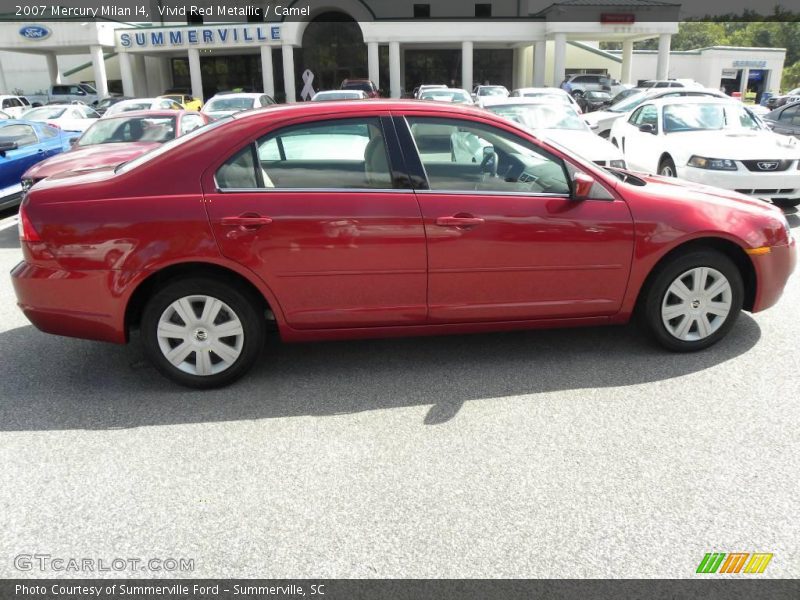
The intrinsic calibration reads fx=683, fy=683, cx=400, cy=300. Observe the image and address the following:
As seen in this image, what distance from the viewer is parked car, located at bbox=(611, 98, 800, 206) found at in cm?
880

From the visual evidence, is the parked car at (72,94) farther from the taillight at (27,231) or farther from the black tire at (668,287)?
the black tire at (668,287)

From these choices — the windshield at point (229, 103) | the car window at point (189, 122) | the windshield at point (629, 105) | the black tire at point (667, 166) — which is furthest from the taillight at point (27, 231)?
the windshield at point (629, 105)

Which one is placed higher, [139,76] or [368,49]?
[368,49]

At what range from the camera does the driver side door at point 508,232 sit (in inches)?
162

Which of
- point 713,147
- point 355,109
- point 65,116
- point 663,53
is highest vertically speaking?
point 663,53

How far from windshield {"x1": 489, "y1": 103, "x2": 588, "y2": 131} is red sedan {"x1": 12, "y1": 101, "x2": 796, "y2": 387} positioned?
6485 mm

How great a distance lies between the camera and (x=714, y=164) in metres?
8.95

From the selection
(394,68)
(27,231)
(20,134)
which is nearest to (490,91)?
(394,68)

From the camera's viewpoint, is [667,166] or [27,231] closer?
[27,231]

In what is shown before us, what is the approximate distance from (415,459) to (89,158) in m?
6.94

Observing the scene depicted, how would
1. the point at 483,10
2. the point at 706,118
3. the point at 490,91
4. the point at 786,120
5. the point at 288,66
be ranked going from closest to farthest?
the point at 706,118, the point at 786,120, the point at 490,91, the point at 288,66, the point at 483,10

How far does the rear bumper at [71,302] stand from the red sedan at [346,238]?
0.01 m

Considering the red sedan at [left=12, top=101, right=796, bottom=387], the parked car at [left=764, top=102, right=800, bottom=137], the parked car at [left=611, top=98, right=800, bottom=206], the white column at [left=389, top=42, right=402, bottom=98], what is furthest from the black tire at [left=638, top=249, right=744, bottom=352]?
the white column at [left=389, top=42, right=402, bottom=98]

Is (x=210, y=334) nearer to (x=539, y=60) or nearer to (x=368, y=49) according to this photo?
(x=368, y=49)
